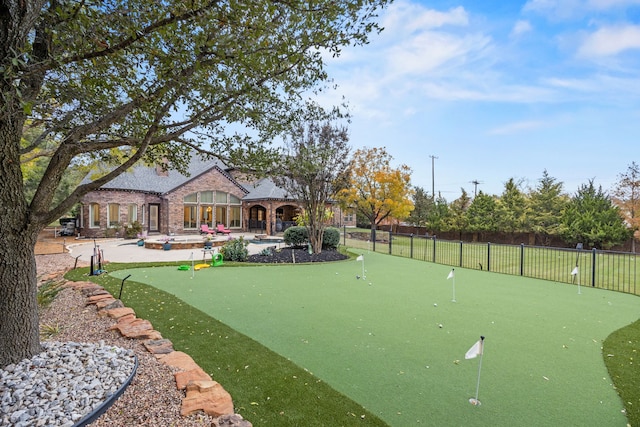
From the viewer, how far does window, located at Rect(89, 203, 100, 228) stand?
20.1m

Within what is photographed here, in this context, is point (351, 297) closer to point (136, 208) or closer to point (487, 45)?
point (487, 45)

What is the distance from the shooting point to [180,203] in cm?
2355

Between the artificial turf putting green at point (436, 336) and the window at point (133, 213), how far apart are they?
1464 cm

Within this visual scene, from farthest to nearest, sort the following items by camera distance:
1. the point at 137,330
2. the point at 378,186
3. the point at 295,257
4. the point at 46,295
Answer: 1. the point at 378,186
2. the point at 295,257
3. the point at 46,295
4. the point at 137,330

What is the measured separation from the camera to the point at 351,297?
655 centimetres

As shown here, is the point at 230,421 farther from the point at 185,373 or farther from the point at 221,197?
the point at 221,197

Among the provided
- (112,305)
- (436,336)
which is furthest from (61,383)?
(436,336)

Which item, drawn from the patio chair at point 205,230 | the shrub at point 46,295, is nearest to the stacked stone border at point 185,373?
the shrub at point 46,295

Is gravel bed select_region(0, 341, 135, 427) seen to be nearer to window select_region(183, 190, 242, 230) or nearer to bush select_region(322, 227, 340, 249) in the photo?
bush select_region(322, 227, 340, 249)

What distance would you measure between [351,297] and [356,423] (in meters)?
4.12

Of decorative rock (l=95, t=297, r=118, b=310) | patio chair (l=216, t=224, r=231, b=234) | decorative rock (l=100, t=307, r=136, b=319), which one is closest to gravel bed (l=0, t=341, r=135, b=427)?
decorative rock (l=100, t=307, r=136, b=319)

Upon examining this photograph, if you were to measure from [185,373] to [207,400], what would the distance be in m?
0.53

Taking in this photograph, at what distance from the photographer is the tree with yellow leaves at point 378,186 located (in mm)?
22984

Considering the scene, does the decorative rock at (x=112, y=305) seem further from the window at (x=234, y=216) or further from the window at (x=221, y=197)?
the window at (x=234, y=216)
